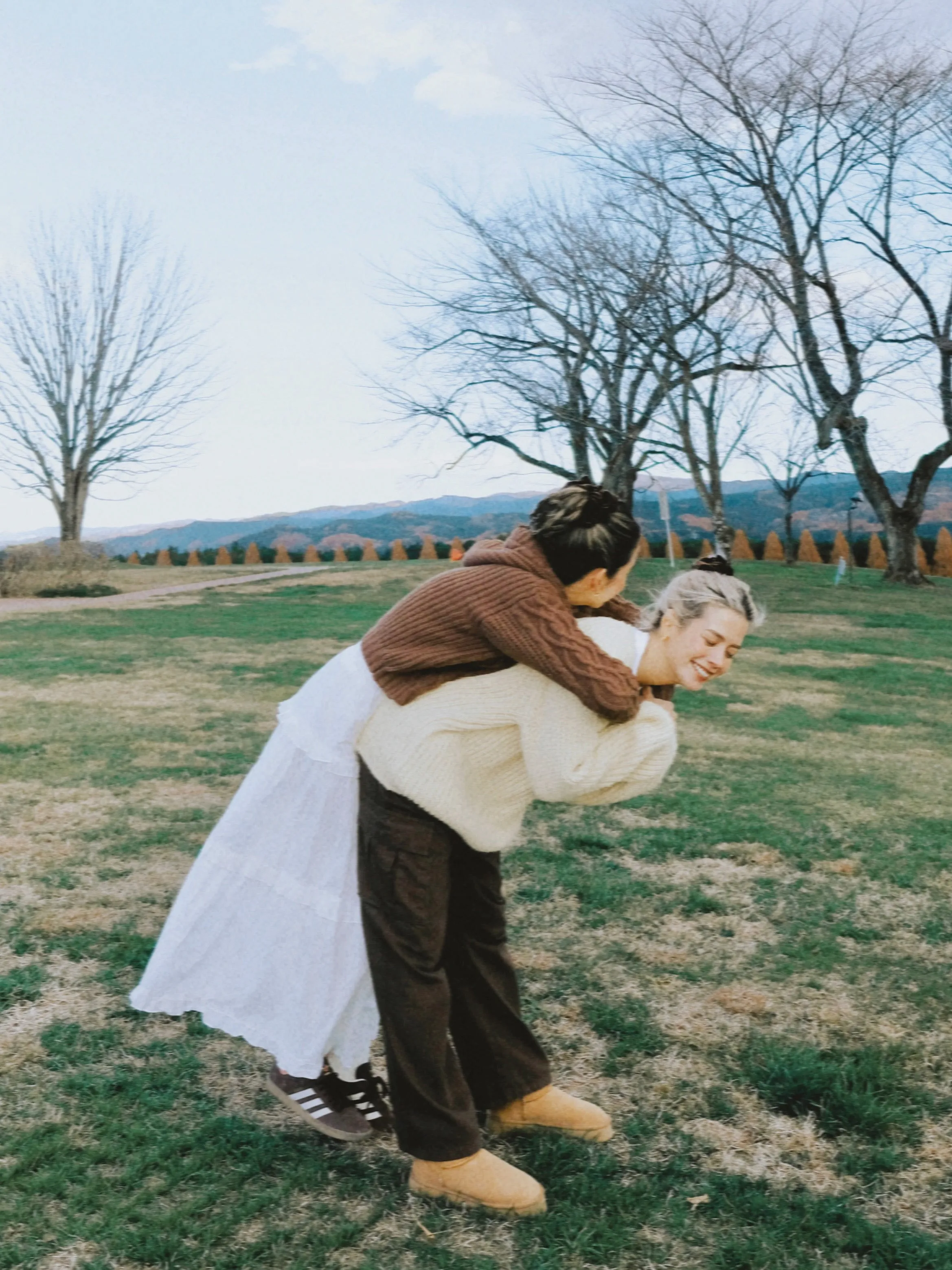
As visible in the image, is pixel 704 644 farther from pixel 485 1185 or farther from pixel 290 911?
pixel 485 1185

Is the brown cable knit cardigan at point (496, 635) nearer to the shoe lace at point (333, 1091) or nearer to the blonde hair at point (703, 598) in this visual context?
the blonde hair at point (703, 598)

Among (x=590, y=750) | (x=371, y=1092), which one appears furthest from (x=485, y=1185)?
(x=590, y=750)

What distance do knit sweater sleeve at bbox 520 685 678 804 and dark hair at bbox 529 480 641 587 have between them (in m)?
0.25

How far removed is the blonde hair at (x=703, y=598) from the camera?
218 cm

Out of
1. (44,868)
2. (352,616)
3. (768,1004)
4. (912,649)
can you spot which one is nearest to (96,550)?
(352,616)

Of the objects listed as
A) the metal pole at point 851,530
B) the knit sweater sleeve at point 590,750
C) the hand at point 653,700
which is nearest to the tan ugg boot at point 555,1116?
the knit sweater sleeve at point 590,750

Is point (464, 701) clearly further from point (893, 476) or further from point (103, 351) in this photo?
point (893, 476)

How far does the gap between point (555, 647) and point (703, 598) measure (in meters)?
0.33

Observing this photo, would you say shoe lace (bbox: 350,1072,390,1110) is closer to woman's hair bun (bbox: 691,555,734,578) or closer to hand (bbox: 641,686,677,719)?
hand (bbox: 641,686,677,719)

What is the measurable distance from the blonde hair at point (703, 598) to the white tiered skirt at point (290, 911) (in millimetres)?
634

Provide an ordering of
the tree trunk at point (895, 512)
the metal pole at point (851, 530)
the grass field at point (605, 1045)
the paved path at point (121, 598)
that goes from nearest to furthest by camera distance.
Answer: the grass field at point (605, 1045) → the paved path at point (121, 598) → the tree trunk at point (895, 512) → the metal pole at point (851, 530)

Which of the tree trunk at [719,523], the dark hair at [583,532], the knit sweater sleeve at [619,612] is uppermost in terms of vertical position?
the tree trunk at [719,523]

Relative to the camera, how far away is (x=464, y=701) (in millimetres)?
2207

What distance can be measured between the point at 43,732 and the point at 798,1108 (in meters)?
5.85
